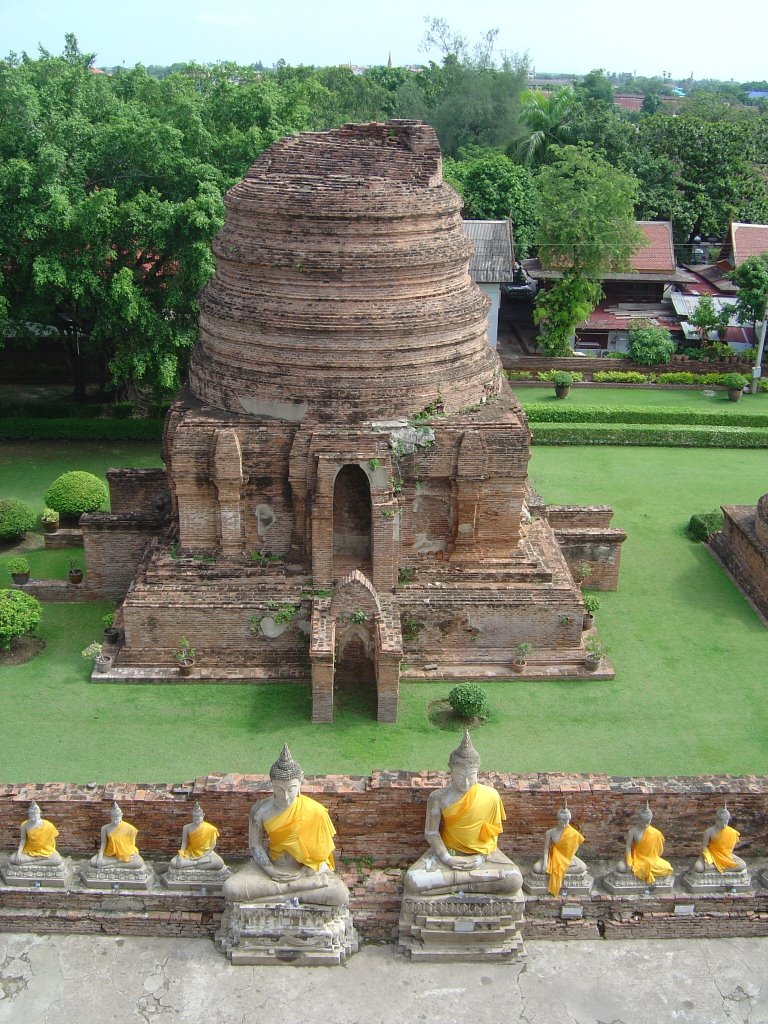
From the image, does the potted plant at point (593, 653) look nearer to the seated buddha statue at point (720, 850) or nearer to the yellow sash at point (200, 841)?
the seated buddha statue at point (720, 850)

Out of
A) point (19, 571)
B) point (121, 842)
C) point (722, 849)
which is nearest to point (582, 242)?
point (19, 571)

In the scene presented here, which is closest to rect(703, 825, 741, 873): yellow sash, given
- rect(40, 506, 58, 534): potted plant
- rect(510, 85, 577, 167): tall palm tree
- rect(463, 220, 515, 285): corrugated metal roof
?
rect(40, 506, 58, 534): potted plant

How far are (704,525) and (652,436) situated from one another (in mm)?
6519

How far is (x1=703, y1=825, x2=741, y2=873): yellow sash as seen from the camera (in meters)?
12.2

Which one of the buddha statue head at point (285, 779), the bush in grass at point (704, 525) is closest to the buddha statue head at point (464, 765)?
the buddha statue head at point (285, 779)

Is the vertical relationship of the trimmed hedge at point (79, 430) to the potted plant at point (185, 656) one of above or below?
above

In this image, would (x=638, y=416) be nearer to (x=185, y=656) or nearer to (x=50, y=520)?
(x=50, y=520)

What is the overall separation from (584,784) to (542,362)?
976 inches

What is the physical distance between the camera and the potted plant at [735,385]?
33031mm

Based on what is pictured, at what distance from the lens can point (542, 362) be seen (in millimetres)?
35500

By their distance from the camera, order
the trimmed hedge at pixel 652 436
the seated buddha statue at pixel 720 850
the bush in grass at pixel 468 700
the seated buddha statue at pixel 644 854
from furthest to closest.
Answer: the trimmed hedge at pixel 652 436 → the bush in grass at pixel 468 700 → the seated buddha statue at pixel 720 850 → the seated buddha statue at pixel 644 854

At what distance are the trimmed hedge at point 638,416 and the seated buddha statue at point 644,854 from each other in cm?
1895

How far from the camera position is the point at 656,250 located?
40156 millimetres

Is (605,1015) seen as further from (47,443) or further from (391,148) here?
(47,443)
